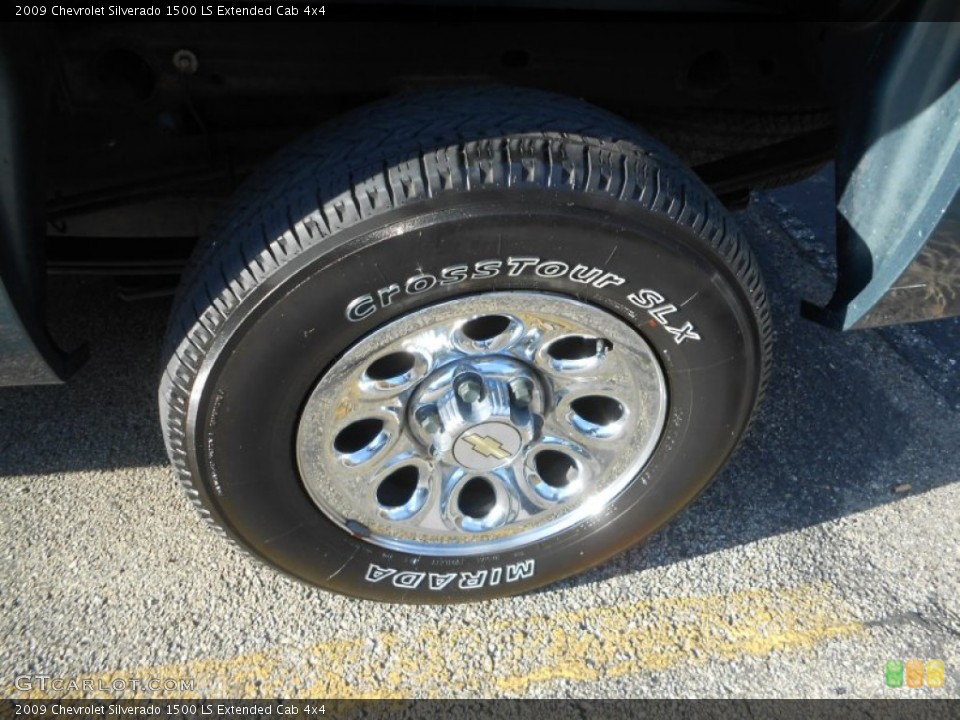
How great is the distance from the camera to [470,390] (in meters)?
2.06

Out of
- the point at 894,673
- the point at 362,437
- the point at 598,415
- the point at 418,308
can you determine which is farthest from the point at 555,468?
the point at 894,673

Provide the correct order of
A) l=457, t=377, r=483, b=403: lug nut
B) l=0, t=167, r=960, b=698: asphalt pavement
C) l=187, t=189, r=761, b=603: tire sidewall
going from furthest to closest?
l=0, t=167, r=960, b=698: asphalt pavement, l=457, t=377, r=483, b=403: lug nut, l=187, t=189, r=761, b=603: tire sidewall

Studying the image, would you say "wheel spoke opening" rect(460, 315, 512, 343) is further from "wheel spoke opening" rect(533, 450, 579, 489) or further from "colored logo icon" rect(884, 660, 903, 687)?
"colored logo icon" rect(884, 660, 903, 687)

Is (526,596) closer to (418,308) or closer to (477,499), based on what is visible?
(477,499)

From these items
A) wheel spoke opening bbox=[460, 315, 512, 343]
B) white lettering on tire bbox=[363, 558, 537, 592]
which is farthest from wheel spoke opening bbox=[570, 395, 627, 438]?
white lettering on tire bbox=[363, 558, 537, 592]

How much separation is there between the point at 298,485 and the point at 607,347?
0.83m

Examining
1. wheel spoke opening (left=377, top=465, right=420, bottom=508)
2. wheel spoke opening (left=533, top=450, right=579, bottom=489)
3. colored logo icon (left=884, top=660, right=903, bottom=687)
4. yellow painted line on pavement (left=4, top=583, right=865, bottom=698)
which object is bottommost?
yellow painted line on pavement (left=4, top=583, right=865, bottom=698)

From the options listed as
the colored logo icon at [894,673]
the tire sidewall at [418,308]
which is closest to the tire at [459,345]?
the tire sidewall at [418,308]

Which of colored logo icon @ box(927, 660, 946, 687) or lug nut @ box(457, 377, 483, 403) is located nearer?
lug nut @ box(457, 377, 483, 403)

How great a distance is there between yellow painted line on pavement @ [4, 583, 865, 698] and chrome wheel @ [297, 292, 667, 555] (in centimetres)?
27

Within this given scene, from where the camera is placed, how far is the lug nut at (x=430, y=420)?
210 cm

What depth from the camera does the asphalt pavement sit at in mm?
2172

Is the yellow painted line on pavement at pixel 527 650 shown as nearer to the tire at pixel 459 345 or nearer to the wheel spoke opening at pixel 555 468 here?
the tire at pixel 459 345

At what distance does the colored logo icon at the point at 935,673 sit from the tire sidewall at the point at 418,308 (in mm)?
796
